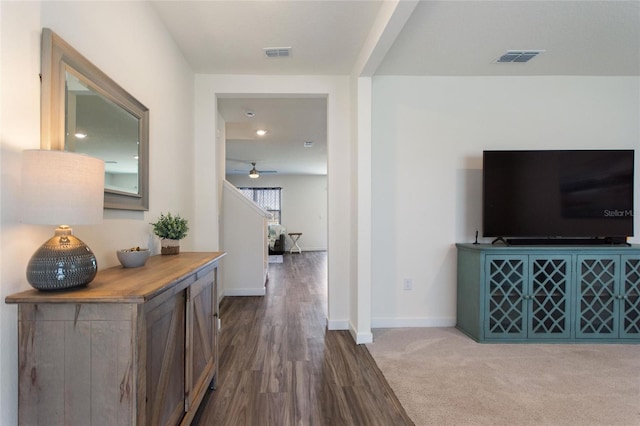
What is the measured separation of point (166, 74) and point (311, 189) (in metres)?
7.74

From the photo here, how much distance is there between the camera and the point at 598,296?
2.72 meters

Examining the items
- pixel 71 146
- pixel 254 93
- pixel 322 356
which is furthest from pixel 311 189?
pixel 71 146

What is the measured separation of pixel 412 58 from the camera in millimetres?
2744

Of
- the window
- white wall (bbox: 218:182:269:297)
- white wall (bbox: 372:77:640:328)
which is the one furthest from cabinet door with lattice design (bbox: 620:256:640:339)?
the window

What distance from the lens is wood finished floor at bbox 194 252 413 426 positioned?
1749 millimetres

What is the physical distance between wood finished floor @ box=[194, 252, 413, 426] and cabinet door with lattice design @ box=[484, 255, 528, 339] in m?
1.19

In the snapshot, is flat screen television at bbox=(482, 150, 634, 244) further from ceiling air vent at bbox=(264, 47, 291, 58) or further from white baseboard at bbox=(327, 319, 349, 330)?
ceiling air vent at bbox=(264, 47, 291, 58)

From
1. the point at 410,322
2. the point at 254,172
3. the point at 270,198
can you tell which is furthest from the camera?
the point at 270,198

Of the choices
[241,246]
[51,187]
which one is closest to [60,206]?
[51,187]

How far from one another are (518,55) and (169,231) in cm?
320

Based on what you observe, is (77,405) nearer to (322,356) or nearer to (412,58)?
(322,356)

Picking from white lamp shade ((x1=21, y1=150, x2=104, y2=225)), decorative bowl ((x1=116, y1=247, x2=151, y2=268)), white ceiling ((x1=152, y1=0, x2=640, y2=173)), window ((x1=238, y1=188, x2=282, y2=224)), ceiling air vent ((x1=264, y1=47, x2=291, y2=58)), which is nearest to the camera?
white lamp shade ((x1=21, y1=150, x2=104, y2=225))

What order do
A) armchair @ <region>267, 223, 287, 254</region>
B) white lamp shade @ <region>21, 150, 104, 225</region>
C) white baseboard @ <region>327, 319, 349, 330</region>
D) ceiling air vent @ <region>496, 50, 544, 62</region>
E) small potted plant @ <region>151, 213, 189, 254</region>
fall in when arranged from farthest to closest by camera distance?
armchair @ <region>267, 223, 287, 254</region>
white baseboard @ <region>327, 319, 349, 330</region>
ceiling air vent @ <region>496, 50, 544, 62</region>
small potted plant @ <region>151, 213, 189, 254</region>
white lamp shade @ <region>21, 150, 104, 225</region>

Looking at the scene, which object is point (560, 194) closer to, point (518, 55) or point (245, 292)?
point (518, 55)
